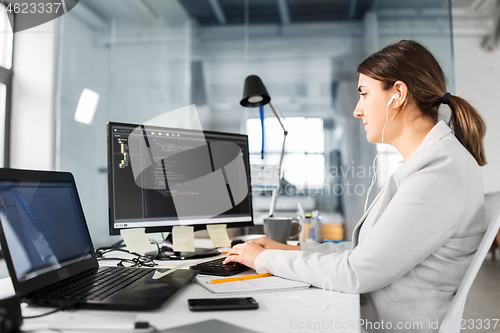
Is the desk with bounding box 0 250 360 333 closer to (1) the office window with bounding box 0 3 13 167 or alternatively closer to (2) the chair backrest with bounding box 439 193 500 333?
(2) the chair backrest with bounding box 439 193 500 333

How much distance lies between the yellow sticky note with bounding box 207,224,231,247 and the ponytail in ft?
2.72

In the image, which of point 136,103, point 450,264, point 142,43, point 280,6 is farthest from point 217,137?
point 280,6

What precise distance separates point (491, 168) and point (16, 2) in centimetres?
356

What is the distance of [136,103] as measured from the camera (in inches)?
112

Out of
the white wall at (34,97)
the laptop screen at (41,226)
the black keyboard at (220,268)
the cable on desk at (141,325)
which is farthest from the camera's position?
the white wall at (34,97)

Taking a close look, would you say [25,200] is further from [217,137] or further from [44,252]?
[217,137]

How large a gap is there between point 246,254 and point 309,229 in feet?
2.36

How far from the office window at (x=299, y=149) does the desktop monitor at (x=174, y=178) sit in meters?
1.93

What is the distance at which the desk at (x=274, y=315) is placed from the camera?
0.58m

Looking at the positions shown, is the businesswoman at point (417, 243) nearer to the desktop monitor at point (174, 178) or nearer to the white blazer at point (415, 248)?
the white blazer at point (415, 248)

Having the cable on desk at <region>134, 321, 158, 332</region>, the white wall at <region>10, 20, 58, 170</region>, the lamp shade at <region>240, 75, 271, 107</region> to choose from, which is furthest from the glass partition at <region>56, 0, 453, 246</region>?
the cable on desk at <region>134, 321, 158, 332</region>

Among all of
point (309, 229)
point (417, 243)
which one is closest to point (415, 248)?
point (417, 243)

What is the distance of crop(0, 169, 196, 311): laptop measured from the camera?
63 centimetres

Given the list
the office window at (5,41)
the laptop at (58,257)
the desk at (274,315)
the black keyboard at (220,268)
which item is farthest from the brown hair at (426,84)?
the office window at (5,41)
